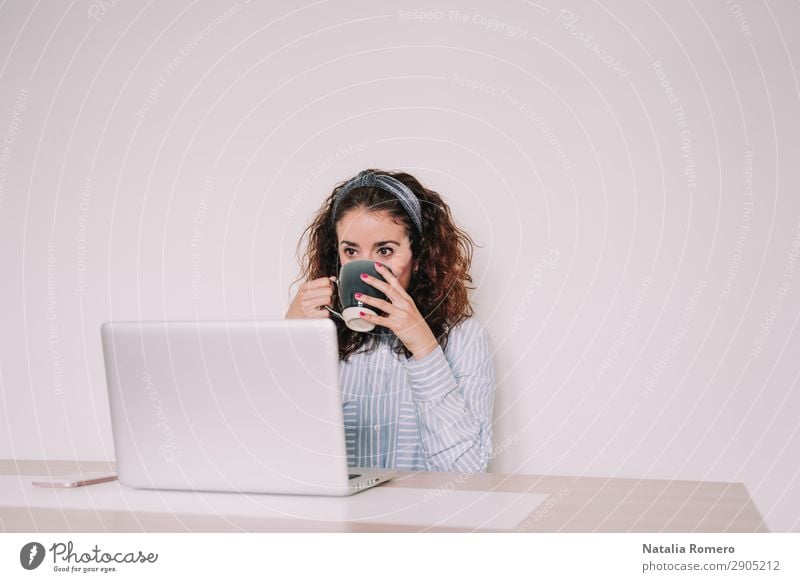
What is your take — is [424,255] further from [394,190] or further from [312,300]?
[312,300]

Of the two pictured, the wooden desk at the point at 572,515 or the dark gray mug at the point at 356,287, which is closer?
the wooden desk at the point at 572,515

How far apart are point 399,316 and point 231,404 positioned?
0.60 m

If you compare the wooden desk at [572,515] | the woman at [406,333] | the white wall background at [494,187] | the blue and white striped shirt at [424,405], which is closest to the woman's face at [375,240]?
the woman at [406,333]

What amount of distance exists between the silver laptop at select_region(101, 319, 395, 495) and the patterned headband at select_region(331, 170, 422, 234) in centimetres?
90

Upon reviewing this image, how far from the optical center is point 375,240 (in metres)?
1.97

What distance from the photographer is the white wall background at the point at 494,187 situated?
1985mm

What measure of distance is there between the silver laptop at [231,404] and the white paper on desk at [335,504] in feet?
0.10

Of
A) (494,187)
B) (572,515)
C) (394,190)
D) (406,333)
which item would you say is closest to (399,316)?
(406,333)

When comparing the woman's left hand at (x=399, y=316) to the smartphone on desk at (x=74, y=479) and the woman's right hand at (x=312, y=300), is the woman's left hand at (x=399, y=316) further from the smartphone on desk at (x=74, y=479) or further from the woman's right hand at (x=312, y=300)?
the smartphone on desk at (x=74, y=479)

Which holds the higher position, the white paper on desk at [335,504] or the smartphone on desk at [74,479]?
the smartphone on desk at [74,479]

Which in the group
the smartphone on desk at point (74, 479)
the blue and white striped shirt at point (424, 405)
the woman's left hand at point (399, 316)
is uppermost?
the woman's left hand at point (399, 316)

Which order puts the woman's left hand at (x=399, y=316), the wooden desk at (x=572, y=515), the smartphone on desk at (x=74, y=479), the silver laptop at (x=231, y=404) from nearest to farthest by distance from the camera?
1. the wooden desk at (x=572, y=515)
2. the silver laptop at (x=231, y=404)
3. the smartphone on desk at (x=74, y=479)
4. the woman's left hand at (x=399, y=316)

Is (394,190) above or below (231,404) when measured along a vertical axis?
above

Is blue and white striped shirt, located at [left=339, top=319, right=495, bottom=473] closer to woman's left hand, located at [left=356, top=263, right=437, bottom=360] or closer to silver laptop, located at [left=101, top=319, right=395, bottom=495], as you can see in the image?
woman's left hand, located at [left=356, top=263, right=437, bottom=360]
